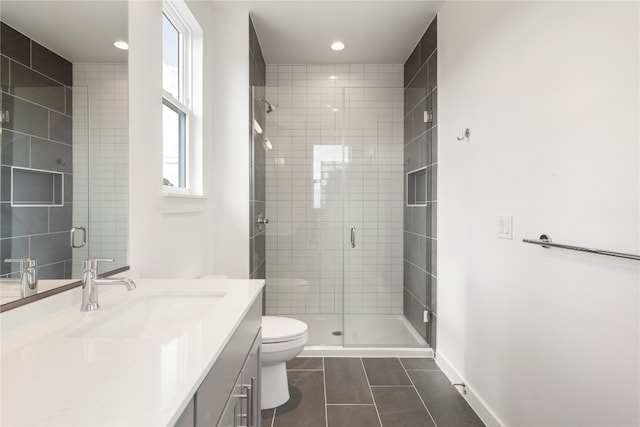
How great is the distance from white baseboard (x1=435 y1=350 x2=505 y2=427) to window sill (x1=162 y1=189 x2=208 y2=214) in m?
1.92

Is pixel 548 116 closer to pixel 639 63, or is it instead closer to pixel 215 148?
pixel 639 63

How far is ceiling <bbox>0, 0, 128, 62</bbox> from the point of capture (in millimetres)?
924

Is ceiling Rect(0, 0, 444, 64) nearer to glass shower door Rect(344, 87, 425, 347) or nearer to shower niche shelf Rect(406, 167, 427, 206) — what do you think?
glass shower door Rect(344, 87, 425, 347)

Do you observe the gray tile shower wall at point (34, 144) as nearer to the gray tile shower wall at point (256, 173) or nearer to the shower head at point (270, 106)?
the gray tile shower wall at point (256, 173)

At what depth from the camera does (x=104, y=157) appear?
1.27 meters

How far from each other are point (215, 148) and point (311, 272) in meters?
1.27

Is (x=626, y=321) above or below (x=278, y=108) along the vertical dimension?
below

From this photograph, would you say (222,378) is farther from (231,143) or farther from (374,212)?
(374,212)

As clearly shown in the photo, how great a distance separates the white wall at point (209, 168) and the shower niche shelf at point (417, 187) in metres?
1.33

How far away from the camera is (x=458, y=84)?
2283 mm

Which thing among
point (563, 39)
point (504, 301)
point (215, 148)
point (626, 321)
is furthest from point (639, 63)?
point (215, 148)

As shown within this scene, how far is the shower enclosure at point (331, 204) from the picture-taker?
301 centimetres

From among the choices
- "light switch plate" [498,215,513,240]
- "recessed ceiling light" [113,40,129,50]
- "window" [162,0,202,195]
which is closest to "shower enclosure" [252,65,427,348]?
"window" [162,0,202,195]

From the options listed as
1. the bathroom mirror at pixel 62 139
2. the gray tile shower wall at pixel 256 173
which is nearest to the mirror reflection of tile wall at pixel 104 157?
the bathroom mirror at pixel 62 139
